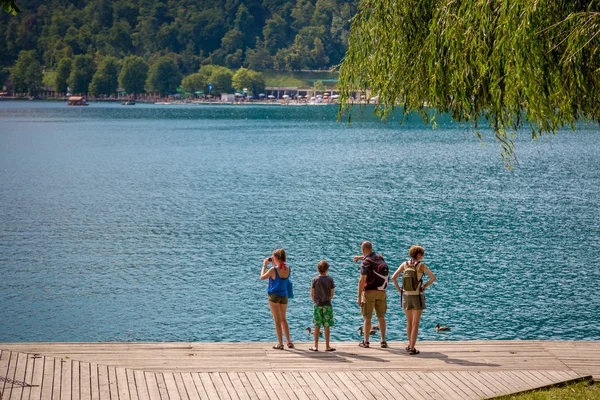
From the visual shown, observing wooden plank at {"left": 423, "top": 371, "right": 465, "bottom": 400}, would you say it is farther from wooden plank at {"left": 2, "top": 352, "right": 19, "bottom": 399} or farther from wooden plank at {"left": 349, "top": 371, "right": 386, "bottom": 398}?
wooden plank at {"left": 2, "top": 352, "right": 19, "bottom": 399}

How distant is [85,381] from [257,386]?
8.08 ft

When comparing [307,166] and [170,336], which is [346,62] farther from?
[307,166]

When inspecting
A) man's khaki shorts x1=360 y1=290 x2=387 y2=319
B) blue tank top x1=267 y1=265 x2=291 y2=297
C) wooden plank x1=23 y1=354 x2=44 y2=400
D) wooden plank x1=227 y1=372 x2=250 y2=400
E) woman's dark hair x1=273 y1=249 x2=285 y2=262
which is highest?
woman's dark hair x1=273 y1=249 x2=285 y2=262

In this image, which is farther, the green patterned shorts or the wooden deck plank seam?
the green patterned shorts

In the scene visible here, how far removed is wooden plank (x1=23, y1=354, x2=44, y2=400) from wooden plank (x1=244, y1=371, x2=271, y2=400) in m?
2.91

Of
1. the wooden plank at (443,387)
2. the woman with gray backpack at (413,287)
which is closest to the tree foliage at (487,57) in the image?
the woman with gray backpack at (413,287)

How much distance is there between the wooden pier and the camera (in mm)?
11453

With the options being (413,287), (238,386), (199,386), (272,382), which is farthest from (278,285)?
(199,386)

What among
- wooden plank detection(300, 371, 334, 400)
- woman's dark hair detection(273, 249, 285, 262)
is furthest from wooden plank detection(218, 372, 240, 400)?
woman's dark hair detection(273, 249, 285, 262)

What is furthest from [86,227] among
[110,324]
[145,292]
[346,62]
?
[346,62]

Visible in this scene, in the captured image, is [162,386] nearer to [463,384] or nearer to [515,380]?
[463,384]

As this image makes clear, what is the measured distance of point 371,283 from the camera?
13.6 m

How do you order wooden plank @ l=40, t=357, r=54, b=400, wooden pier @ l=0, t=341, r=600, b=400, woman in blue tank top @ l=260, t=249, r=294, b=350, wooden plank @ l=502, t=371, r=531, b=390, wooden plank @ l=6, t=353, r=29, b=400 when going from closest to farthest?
wooden plank @ l=6, t=353, r=29, b=400
wooden plank @ l=40, t=357, r=54, b=400
wooden pier @ l=0, t=341, r=600, b=400
wooden plank @ l=502, t=371, r=531, b=390
woman in blue tank top @ l=260, t=249, r=294, b=350

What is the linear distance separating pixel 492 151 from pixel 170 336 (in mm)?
73665
